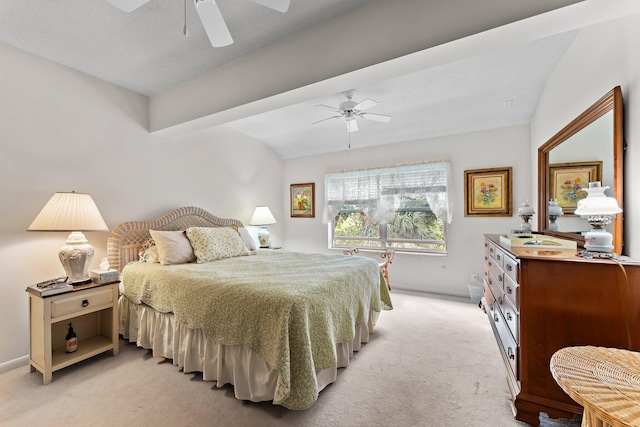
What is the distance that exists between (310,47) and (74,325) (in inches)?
129

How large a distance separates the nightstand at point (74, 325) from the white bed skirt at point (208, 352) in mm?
182

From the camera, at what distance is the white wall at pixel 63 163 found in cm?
226

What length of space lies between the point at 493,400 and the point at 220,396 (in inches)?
73.6

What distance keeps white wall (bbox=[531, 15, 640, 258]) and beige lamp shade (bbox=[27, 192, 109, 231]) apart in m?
3.76

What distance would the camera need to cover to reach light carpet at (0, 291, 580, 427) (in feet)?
5.42

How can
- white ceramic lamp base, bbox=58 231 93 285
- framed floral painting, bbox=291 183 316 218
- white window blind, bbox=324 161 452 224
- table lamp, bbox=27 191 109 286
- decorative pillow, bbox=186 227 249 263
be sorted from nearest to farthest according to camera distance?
table lamp, bbox=27 191 109 286 → white ceramic lamp base, bbox=58 231 93 285 → decorative pillow, bbox=186 227 249 263 → white window blind, bbox=324 161 452 224 → framed floral painting, bbox=291 183 316 218

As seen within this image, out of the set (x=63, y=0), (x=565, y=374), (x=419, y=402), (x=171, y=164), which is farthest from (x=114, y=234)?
(x=565, y=374)

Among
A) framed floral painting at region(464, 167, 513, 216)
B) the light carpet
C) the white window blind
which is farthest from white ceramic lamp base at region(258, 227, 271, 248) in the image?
framed floral painting at region(464, 167, 513, 216)

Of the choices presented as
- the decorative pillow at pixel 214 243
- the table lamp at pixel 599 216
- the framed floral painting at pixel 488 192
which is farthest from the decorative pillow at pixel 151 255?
the framed floral painting at pixel 488 192

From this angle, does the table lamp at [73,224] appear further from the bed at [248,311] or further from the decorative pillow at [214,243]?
the decorative pillow at [214,243]

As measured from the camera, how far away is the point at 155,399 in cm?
183

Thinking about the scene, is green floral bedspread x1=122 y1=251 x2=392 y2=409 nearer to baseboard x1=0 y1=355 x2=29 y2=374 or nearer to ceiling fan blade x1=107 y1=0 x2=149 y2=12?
baseboard x1=0 y1=355 x2=29 y2=374

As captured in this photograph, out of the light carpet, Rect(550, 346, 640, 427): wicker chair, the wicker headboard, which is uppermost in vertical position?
the wicker headboard

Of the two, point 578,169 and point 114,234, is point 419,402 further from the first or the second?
point 114,234
